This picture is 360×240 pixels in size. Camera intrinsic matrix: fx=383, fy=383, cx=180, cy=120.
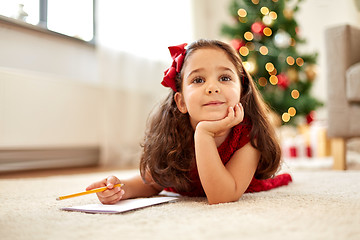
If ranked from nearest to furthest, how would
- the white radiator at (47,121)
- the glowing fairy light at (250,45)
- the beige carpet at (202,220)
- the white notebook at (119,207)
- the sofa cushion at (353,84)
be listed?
the beige carpet at (202,220)
the white notebook at (119,207)
the sofa cushion at (353,84)
the white radiator at (47,121)
the glowing fairy light at (250,45)

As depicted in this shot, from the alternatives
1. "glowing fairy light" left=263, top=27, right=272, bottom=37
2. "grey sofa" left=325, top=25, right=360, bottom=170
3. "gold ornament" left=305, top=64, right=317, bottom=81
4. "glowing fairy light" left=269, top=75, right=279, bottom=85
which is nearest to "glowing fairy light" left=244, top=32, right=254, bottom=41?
"glowing fairy light" left=263, top=27, right=272, bottom=37

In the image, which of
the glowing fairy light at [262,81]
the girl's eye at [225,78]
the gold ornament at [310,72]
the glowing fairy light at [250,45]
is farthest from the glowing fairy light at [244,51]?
the girl's eye at [225,78]

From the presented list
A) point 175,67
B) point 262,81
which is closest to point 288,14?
point 262,81

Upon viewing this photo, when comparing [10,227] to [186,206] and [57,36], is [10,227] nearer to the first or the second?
[186,206]

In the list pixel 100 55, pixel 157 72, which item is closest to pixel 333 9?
pixel 157 72

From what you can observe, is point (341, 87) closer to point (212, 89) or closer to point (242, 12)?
point (212, 89)

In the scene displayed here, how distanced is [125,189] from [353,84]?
119 cm

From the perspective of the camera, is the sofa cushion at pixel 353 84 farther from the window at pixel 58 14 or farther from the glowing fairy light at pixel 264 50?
the window at pixel 58 14

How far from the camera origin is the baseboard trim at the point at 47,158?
7.09 feet

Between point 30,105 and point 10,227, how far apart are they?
4.95 feet

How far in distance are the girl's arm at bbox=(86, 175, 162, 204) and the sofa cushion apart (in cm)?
104

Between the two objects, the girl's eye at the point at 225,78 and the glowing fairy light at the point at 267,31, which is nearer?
the girl's eye at the point at 225,78

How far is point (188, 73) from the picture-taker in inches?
39.2

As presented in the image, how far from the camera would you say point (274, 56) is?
299 cm
